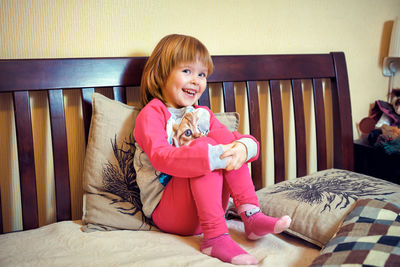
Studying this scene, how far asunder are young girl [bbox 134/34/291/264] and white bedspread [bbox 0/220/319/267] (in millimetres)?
46

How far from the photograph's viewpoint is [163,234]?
99 centimetres

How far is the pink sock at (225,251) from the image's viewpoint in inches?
33.1

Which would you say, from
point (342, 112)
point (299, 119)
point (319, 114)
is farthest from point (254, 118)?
point (342, 112)

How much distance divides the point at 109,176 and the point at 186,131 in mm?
262

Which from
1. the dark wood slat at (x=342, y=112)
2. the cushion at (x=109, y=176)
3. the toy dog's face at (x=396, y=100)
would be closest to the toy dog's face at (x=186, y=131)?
the cushion at (x=109, y=176)

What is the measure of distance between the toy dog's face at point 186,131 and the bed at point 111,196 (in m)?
0.14

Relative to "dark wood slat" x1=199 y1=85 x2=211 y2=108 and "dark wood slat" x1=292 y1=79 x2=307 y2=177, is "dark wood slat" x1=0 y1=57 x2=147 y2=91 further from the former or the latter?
"dark wood slat" x1=292 y1=79 x2=307 y2=177

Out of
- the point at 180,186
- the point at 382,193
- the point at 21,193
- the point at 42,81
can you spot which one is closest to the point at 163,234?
the point at 180,186

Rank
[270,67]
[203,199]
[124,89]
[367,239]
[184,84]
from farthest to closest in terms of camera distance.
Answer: [270,67] → [124,89] → [184,84] → [203,199] → [367,239]

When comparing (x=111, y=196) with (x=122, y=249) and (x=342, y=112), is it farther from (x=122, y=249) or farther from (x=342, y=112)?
(x=342, y=112)

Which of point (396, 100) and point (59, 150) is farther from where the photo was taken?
point (396, 100)

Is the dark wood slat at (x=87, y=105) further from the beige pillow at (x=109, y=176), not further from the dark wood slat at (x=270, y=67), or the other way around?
the dark wood slat at (x=270, y=67)

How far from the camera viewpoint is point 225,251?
2.81 feet

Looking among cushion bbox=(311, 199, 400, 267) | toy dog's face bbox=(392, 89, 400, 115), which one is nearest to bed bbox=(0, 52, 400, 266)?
cushion bbox=(311, 199, 400, 267)
